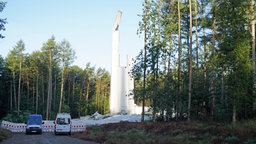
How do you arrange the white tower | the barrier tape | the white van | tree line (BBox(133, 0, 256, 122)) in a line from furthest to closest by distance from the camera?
the white tower
the barrier tape
the white van
tree line (BBox(133, 0, 256, 122))

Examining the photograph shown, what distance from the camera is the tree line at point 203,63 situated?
21.1 metres

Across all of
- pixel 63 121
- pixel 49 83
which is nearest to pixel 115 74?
pixel 49 83

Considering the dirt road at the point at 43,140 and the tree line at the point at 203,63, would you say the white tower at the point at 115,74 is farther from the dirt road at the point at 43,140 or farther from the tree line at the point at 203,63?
the dirt road at the point at 43,140

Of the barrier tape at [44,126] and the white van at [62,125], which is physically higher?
the white van at [62,125]

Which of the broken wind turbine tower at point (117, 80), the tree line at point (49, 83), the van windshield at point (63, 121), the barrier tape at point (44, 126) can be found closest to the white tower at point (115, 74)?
the broken wind turbine tower at point (117, 80)

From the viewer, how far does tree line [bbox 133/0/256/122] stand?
21.1 m

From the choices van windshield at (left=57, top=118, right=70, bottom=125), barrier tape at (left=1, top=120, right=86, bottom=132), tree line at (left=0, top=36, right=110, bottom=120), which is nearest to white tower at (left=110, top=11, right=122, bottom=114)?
tree line at (left=0, top=36, right=110, bottom=120)

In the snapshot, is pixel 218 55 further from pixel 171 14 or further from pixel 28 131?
pixel 28 131

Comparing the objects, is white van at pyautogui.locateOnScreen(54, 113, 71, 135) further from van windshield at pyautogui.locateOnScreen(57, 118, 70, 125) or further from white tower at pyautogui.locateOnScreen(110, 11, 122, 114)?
white tower at pyautogui.locateOnScreen(110, 11, 122, 114)

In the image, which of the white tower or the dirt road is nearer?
the dirt road

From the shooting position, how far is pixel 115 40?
59312mm

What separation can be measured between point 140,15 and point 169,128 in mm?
15710

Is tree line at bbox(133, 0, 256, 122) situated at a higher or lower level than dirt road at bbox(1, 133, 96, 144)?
higher

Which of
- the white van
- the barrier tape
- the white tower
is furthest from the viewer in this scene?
the white tower
